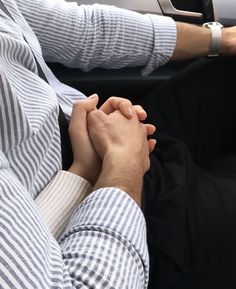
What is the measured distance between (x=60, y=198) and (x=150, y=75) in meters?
0.45

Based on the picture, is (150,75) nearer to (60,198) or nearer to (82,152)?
(82,152)

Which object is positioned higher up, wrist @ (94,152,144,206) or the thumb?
the thumb

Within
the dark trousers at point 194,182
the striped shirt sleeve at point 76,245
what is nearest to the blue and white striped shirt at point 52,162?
the striped shirt sleeve at point 76,245

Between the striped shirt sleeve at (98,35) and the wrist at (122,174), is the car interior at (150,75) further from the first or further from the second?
the wrist at (122,174)

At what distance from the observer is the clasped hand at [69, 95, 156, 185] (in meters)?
0.72

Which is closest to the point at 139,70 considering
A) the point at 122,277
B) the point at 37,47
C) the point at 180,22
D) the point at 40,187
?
the point at 180,22

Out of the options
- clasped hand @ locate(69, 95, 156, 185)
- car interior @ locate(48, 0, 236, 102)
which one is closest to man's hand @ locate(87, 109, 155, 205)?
clasped hand @ locate(69, 95, 156, 185)

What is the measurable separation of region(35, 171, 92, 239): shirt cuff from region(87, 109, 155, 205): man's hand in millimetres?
42

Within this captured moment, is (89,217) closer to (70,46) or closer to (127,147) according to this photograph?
(127,147)

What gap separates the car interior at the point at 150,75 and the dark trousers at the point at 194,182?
0.25 ft

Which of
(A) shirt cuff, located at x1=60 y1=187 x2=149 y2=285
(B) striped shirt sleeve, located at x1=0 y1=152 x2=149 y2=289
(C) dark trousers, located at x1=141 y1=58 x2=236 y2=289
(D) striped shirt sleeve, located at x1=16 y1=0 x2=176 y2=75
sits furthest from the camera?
(D) striped shirt sleeve, located at x1=16 y1=0 x2=176 y2=75

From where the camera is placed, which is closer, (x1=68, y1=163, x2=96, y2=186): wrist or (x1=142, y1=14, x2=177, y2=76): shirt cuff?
(x1=68, y1=163, x2=96, y2=186): wrist

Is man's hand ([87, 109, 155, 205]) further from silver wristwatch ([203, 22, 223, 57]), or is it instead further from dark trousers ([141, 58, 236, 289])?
silver wristwatch ([203, 22, 223, 57])

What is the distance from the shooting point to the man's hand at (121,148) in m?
0.65
